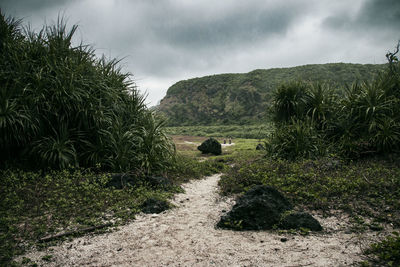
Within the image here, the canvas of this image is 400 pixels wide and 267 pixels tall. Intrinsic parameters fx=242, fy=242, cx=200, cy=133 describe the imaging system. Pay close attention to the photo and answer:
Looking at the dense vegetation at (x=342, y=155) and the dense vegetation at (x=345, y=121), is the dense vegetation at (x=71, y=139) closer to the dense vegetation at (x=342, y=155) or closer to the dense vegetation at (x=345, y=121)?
the dense vegetation at (x=342, y=155)

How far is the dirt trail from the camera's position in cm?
275

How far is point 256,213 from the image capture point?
375 cm

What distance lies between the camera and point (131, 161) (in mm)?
6480

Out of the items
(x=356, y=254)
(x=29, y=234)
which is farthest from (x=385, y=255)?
(x=29, y=234)

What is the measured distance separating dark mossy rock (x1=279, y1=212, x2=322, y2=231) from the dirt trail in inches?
6.2

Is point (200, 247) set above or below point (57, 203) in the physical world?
below

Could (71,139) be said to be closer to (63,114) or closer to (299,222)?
(63,114)

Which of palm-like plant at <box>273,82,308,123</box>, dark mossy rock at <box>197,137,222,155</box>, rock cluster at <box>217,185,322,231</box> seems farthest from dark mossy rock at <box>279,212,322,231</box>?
dark mossy rock at <box>197,137,222,155</box>

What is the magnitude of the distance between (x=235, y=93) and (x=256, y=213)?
206ft

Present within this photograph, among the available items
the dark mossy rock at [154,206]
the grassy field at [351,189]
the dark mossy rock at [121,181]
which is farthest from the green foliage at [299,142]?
the dark mossy rock at [121,181]

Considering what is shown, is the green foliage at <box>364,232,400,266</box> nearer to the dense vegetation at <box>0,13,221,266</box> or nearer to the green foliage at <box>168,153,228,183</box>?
the dense vegetation at <box>0,13,221,266</box>

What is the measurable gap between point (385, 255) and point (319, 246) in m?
0.69

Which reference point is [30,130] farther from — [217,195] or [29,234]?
[217,195]

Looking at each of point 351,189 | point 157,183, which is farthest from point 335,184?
point 157,183
